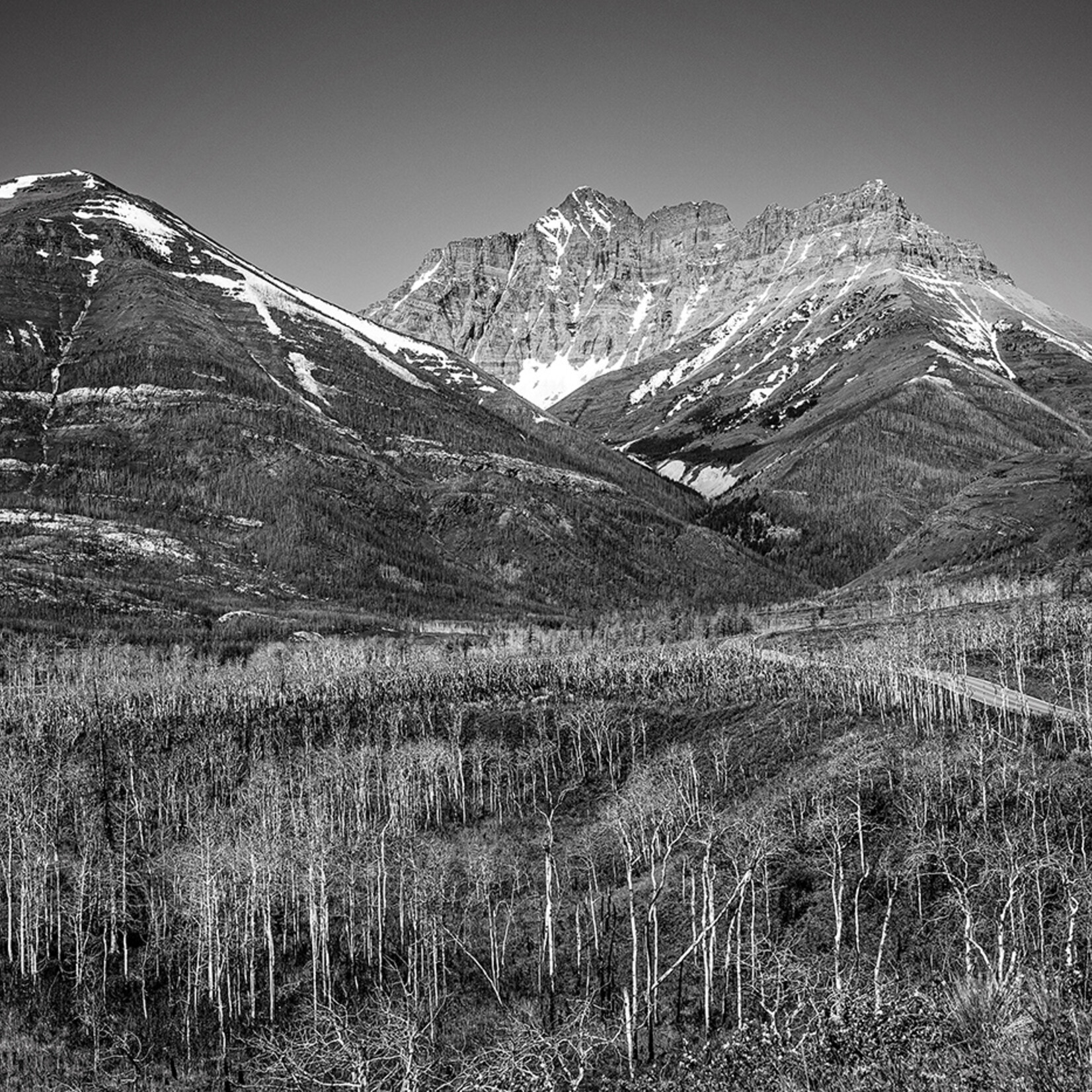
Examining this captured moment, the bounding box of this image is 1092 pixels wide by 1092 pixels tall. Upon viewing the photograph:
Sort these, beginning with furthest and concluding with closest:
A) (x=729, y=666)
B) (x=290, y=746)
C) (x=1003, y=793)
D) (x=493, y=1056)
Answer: (x=729, y=666) → (x=290, y=746) → (x=1003, y=793) → (x=493, y=1056)

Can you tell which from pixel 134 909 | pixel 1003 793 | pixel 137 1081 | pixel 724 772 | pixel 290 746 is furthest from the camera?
pixel 290 746

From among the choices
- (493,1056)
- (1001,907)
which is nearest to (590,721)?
(1001,907)

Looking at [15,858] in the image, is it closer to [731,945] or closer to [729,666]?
[731,945]

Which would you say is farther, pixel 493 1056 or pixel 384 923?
pixel 384 923

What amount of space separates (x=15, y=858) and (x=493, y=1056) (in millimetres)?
64576

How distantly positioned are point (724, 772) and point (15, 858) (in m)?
67.0

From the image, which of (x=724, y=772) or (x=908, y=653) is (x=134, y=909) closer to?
(x=724, y=772)

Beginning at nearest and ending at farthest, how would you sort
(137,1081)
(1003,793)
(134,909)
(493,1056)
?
(493,1056) < (137,1081) < (1003,793) < (134,909)

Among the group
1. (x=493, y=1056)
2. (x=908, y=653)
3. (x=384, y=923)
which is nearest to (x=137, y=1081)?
(x=493, y=1056)

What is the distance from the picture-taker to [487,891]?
300 ft

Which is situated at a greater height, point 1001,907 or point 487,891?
point 1001,907

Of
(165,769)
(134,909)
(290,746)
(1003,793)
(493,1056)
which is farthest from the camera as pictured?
(290,746)

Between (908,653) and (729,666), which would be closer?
(908,653)

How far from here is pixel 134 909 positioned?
334 feet
